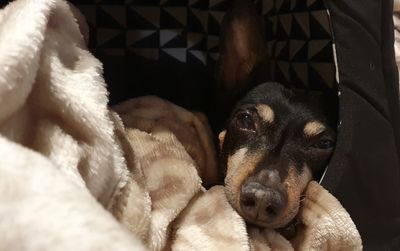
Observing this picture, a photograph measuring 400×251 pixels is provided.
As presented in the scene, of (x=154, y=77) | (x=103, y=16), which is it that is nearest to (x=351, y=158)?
(x=154, y=77)

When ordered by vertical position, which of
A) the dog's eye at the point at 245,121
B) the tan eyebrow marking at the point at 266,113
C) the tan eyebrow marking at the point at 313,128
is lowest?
the dog's eye at the point at 245,121

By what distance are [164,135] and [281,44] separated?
0.65 metres

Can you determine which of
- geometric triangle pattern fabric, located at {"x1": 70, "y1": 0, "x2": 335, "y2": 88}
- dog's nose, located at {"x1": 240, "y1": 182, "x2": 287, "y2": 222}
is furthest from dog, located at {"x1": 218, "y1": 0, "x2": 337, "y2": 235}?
geometric triangle pattern fabric, located at {"x1": 70, "y1": 0, "x2": 335, "y2": 88}

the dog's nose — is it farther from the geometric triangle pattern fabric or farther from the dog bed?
the geometric triangle pattern fabric

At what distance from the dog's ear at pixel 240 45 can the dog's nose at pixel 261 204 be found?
0.50m

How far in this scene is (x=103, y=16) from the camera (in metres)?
1.90

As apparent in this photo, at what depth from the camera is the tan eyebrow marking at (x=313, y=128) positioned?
1.48m

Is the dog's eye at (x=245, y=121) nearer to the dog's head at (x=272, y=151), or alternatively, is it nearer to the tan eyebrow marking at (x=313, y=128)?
the dog's head at (x=272, y=151)

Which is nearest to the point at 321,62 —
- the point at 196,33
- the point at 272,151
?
the point at 272,151

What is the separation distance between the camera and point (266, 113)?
4.93 feet

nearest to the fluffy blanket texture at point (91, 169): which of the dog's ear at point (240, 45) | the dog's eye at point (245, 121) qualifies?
the dog's eye at point (245, 121)

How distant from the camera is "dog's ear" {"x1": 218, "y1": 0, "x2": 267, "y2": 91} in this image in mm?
1537

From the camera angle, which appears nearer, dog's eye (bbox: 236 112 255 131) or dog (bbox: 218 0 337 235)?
dog (bbox: 218 0 337 235)

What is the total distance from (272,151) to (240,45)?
1.17 ft
